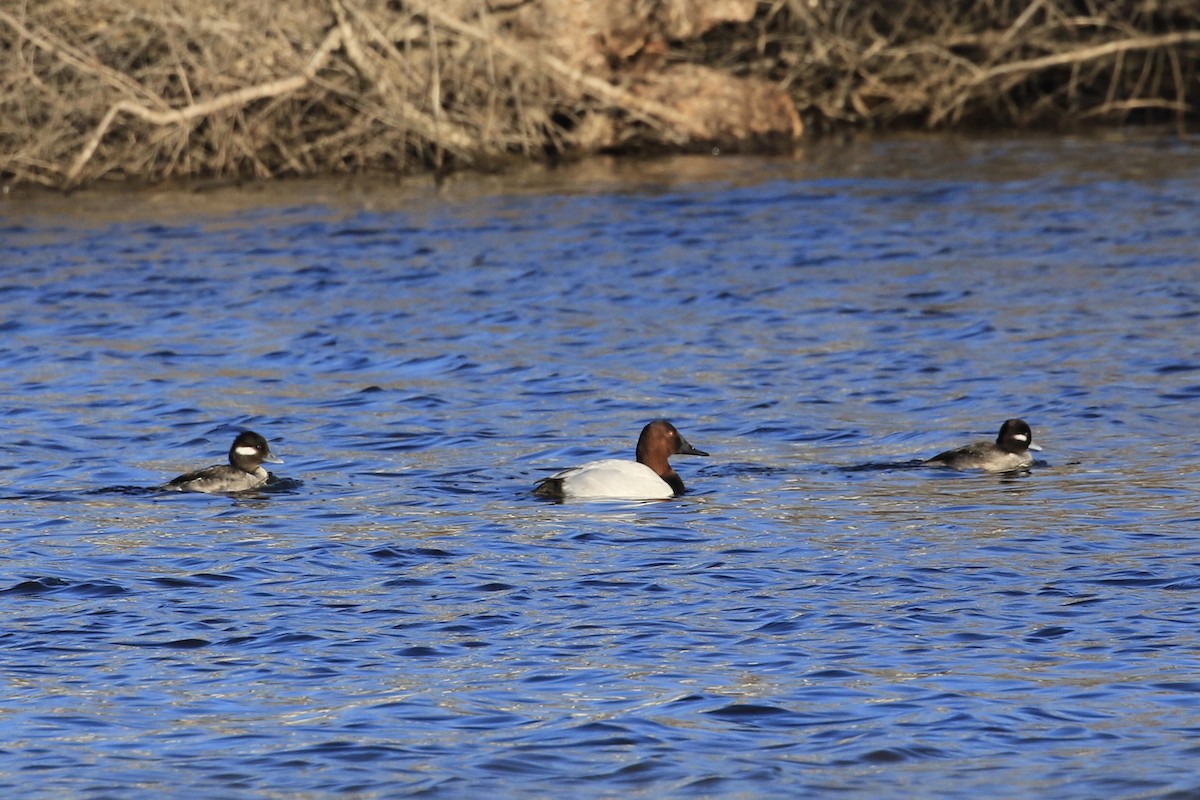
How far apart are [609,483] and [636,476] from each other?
210mm

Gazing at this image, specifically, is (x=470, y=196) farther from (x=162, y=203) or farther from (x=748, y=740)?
(x=748, y=740)

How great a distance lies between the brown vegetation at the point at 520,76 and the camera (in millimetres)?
25531

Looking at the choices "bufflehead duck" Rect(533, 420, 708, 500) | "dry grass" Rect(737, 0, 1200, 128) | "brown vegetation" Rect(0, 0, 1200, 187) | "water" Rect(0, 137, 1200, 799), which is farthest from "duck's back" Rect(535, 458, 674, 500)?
"dry grass" Rect(737, 0, 1200, 128)

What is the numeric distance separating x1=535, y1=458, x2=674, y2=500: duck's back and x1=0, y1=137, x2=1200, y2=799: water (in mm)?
132

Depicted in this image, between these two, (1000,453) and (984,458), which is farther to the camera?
(1000,453)

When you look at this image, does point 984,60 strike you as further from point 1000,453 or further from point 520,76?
point 1000,453

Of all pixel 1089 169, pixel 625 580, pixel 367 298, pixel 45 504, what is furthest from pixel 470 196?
pixel 625 580

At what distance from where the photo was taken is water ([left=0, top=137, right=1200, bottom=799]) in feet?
24.7

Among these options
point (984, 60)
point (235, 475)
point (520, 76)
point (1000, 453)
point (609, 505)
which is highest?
point (984, 60)

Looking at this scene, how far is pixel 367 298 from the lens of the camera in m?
19.8

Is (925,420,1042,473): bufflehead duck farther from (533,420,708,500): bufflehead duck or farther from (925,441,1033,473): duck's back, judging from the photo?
(533,420,708,500): bufflehead duck

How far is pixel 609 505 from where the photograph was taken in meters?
12.2

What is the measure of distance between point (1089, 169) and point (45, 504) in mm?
16968

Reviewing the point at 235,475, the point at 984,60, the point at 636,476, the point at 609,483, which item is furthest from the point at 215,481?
the point at 984,60
